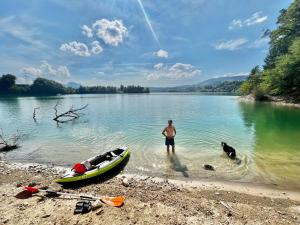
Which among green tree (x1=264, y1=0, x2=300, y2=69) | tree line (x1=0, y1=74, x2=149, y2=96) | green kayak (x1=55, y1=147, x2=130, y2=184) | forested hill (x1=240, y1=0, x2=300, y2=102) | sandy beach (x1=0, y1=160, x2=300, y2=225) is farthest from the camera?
tree line (x1=0, y1=74, x2=149, y2=96)

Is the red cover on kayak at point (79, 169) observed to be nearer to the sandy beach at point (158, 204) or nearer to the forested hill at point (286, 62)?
the sandy beach at point (158, 204)

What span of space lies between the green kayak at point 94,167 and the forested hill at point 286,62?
144ft

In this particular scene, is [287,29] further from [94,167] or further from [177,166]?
[94,167]

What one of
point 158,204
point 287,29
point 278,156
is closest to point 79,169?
point 158,204

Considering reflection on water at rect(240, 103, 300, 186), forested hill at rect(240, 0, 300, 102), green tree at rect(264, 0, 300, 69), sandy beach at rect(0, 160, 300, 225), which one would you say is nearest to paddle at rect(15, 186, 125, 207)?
sandy beach at rect(0, 160, 300, 225)

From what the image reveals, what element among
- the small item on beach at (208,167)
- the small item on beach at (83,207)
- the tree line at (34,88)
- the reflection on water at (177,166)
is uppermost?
the tree line at (34,88)

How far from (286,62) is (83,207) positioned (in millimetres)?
48884

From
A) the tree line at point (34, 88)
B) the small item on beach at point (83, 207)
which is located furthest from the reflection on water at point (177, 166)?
the tree line at point (34, 88)

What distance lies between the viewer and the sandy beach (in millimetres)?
5180

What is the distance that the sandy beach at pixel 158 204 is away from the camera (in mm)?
5180

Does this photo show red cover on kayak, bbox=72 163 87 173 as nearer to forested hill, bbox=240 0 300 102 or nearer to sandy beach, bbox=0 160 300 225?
sandy beach, bbox=0 160 300 225

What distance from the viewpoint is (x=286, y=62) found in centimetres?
3984

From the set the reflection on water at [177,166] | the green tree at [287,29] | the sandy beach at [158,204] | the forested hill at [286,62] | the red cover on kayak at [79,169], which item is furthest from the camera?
the green tree at [287,29]

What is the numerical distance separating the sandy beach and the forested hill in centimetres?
4278
